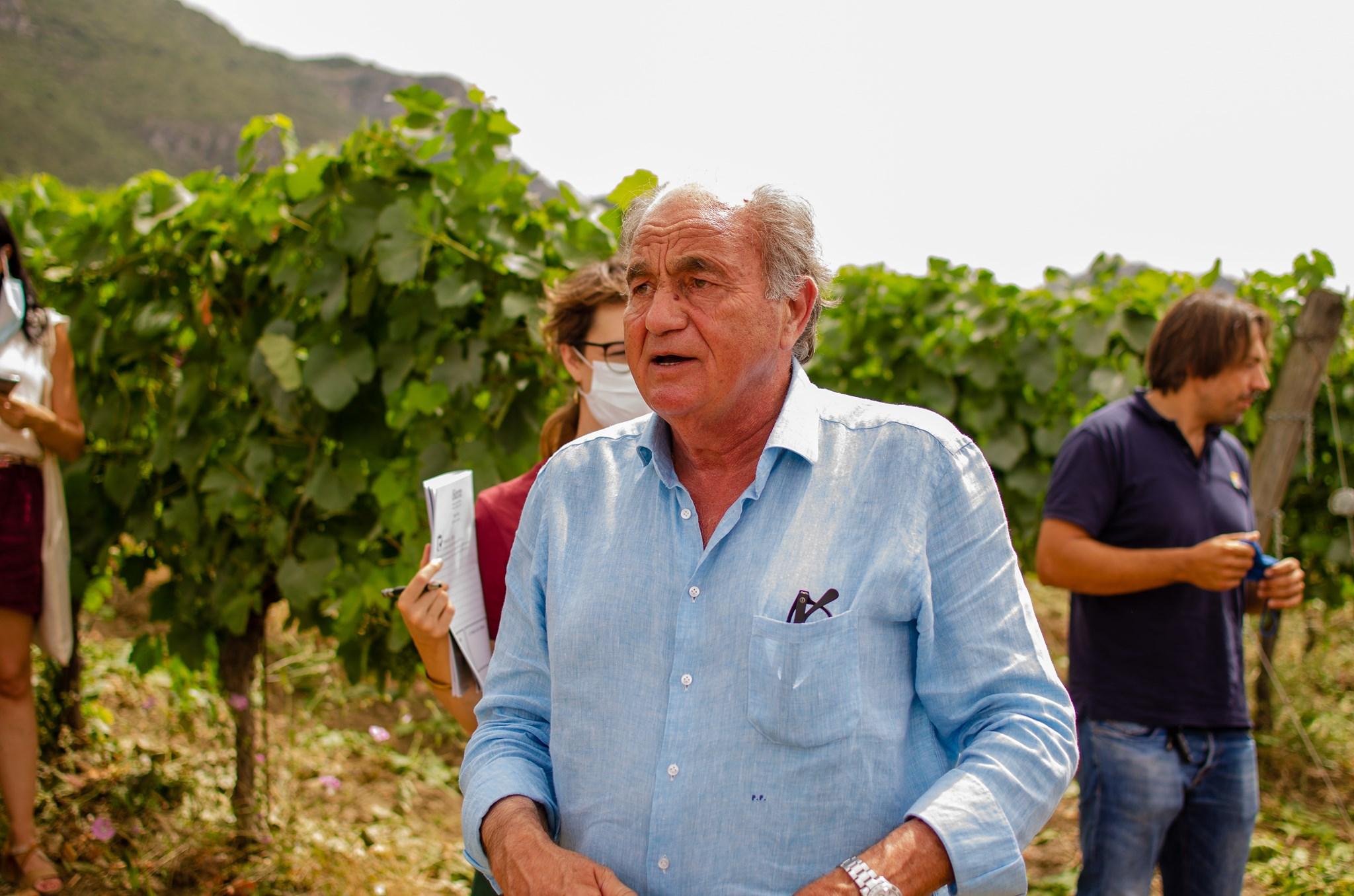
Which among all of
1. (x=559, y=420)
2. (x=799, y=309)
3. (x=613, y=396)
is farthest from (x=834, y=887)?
(x=559, y=420)

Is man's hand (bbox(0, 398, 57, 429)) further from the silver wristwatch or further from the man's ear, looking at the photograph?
the silver wristwatch

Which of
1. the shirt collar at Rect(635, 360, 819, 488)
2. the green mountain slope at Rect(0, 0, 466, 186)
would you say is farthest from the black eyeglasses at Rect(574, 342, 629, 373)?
the green mountain slope at Rect(0, 0, 466, 186)

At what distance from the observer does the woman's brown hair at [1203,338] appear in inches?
100

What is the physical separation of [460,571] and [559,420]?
19.8 inches

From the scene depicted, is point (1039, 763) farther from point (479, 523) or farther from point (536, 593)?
point (479, 523)

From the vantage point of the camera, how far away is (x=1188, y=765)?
2.45 m

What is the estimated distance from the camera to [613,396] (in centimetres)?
216

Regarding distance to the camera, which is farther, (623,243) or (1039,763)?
(623,243)

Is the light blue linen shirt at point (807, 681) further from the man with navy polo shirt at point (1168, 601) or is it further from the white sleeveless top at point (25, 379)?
the white sleeveless top at point (25, 379)

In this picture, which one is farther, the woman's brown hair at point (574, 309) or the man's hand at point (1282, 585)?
the man's hand at point (1282, 585)

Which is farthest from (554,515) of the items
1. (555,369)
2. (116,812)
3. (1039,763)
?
(116,812)

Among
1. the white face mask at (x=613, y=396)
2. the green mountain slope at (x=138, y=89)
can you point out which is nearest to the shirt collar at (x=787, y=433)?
the white face mask at (x=613, y=396)

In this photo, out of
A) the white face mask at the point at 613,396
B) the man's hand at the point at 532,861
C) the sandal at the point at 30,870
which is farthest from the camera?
the sandal at the point at 30,870

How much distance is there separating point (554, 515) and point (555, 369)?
1.49 metres
